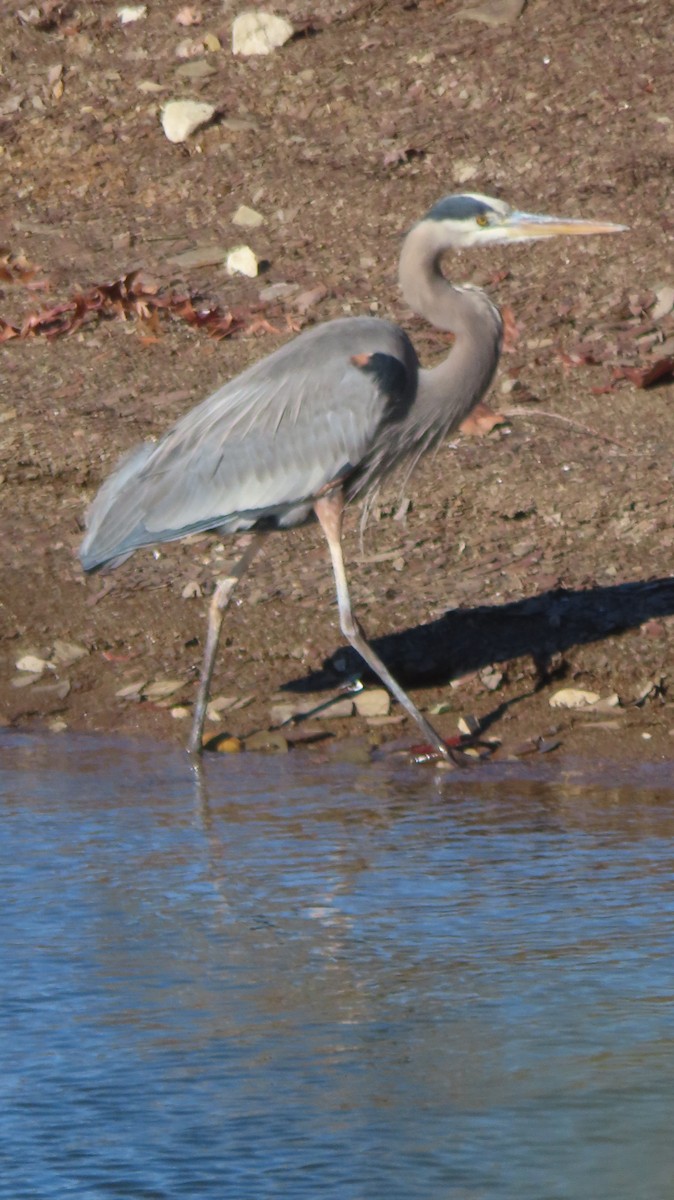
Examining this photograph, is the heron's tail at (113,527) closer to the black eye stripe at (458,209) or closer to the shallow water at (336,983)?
the shallow water at (336,983)

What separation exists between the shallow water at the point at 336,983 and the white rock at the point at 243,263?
15.0 ft

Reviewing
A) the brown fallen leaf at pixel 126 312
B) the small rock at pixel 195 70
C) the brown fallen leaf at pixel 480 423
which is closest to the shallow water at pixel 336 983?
the brown fallen leaf at pixel 480 423

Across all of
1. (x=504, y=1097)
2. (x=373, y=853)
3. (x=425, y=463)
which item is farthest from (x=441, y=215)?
(x=504, y=1097)

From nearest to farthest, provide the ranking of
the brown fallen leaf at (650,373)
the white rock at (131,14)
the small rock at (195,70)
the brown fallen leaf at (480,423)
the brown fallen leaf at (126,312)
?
the brown fallen leaf at (480,423) < the brown fallen leaf at (650,373) < the brown fallen leaf at (126,312) < the small rock at (195,70) < the white rock at (131,14)

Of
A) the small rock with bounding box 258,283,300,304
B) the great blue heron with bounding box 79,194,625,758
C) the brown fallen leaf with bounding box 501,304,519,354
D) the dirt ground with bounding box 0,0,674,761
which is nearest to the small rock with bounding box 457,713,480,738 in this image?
the dirt ground with bounding box 0,0,674,761

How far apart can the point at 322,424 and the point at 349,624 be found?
2.50 ft

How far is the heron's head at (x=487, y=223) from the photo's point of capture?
7.02m

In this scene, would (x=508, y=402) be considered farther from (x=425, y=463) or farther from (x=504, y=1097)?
(x=504, y=1097)

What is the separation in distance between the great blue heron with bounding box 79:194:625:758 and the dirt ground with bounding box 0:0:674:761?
1.71 ft

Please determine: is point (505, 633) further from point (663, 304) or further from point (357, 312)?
point (357, 312)

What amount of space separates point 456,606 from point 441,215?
1388mm

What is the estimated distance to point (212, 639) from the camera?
669cm

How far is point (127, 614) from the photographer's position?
7.52 metres

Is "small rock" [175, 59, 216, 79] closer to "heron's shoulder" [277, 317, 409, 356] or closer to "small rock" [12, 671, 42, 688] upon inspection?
"heron's shoulder" [277, 317, 409, 356]
